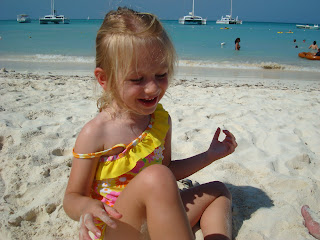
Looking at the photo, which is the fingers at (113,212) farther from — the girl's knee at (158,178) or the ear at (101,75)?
the ear at (101,75)

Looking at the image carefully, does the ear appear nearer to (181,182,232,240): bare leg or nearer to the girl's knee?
the girl's knee

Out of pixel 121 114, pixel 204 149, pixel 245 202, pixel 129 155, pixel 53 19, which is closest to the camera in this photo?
pixel 129 155

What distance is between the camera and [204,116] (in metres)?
3.66

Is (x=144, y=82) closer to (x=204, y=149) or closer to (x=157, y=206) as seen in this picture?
(x=157, y=206)

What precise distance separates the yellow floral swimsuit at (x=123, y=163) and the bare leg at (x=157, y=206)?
0.18 metres

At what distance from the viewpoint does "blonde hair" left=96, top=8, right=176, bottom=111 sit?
1.38 metres

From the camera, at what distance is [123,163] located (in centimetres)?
146

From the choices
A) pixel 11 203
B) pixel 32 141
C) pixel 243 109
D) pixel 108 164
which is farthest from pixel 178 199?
pixel 243 109

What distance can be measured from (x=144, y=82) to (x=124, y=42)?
0.66ft

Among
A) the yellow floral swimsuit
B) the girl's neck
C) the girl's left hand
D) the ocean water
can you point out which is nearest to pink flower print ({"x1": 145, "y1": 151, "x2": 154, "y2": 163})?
the yellow floral swimsuit

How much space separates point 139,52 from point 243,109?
2.85 m

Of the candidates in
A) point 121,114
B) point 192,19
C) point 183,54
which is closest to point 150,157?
point 121,114

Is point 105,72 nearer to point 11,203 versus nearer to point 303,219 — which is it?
point 11,203

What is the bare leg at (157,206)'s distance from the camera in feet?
4.00
